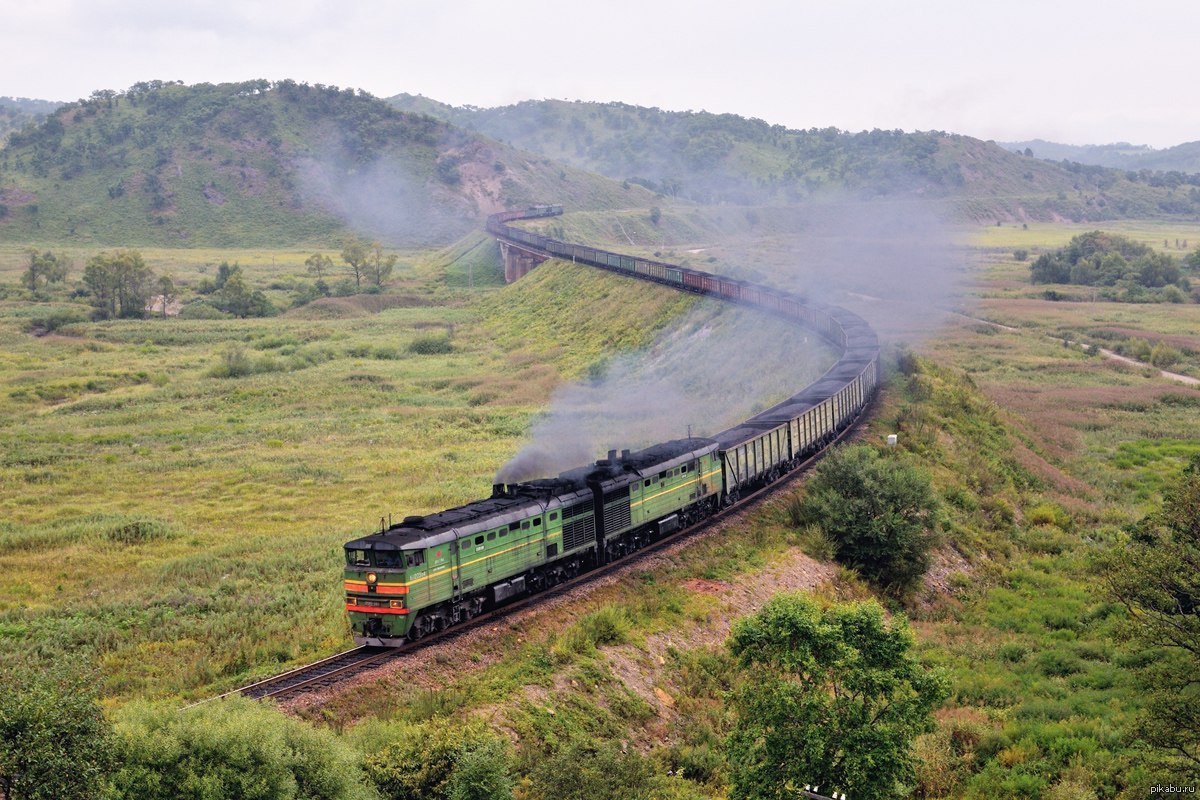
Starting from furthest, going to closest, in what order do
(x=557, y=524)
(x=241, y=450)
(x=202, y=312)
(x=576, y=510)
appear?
1. (x=202, y=312)
2. (x=241, y=450)
3. (x=576, y=510)
4. (x=557, y=524)

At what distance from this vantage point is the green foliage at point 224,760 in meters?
15.7

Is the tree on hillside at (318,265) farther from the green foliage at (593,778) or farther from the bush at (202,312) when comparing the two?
the green foliage at (593,778)

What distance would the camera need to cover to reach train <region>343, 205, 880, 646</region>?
24.0 meters

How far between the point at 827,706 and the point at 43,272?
448 ft

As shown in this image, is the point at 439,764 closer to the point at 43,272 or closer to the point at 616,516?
the point at 616,516

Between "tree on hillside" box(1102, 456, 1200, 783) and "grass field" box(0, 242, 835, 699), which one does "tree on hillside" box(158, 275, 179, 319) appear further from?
"tree on hillside" box(1102, 456, 1200, 783)

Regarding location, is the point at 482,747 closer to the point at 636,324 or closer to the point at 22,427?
the point at 22,427

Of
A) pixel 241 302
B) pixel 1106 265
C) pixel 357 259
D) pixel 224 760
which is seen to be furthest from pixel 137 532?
pixel 1106 265

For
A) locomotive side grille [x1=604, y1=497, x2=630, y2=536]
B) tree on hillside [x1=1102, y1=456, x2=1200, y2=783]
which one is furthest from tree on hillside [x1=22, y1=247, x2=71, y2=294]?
tree on hillside [x1=1102, y1=456, x2=1200, y2=783]

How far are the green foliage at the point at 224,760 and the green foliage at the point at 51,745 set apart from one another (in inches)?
18.4

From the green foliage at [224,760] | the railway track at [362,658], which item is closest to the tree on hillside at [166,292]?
the railway track at [362,658]

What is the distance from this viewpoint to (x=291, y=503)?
150 feet

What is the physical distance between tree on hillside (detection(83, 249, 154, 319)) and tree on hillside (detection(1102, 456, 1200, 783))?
379 feet

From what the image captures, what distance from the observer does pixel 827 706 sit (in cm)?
2017
